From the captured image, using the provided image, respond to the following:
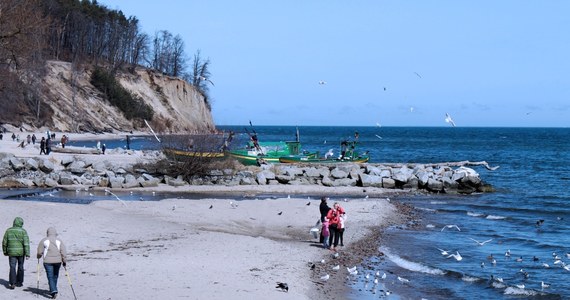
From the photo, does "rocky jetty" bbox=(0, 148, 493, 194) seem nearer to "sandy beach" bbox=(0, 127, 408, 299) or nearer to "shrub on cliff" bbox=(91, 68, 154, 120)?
"sandy beach" bbox=(0, 127, 408, 299)

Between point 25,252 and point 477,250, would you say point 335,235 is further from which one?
point 25,252

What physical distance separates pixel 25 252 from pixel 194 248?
5.68 m

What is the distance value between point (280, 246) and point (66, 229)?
546 centimetres

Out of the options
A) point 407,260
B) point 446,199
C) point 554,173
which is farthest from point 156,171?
point 554,173

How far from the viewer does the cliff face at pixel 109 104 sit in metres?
86.5

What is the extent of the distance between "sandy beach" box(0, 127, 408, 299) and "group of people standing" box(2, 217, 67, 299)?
0.95ft

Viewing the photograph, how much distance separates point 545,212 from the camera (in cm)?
3225

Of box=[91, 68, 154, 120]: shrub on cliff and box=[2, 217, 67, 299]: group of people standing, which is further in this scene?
box=[91, 68, 154, 120]: shrub on cliff

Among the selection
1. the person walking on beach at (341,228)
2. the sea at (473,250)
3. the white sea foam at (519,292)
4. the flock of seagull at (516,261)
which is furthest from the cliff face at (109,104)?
the white sea foam at (519,292)

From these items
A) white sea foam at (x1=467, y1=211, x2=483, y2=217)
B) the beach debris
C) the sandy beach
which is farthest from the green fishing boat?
the beach debris

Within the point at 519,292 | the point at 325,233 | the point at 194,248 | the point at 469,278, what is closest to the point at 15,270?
the point at 194,248

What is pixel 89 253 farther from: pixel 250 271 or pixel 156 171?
pixel 156 171

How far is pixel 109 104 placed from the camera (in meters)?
98.7

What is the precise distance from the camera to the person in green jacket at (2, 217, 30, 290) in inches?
501
